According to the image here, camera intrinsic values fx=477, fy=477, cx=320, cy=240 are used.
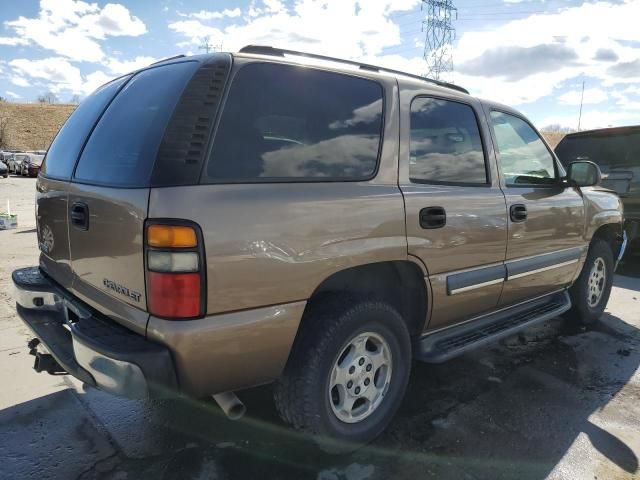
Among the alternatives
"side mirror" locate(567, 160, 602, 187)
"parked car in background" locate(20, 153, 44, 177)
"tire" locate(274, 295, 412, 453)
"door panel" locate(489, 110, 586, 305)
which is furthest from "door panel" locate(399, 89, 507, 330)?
"parked car in background" locate(20, 153, 44, 177)

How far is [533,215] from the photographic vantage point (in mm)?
3463

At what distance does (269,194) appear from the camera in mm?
2066

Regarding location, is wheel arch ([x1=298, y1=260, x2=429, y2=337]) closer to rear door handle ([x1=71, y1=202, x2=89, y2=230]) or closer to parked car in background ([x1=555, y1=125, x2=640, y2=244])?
rear door handle ([x1=71, y1=202, x2=89, y2=230])

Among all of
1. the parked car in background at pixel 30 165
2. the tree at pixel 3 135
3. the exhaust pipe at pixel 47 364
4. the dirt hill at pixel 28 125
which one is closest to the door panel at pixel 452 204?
the exhaust pipe at pixel 47 364

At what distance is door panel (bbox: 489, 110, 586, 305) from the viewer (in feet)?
11.0

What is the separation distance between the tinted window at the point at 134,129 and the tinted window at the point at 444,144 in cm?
133

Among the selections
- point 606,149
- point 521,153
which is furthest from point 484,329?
point 606,149

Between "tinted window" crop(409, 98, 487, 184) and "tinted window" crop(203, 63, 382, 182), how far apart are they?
0.32 metres

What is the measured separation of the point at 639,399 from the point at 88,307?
→ 3.60 meters

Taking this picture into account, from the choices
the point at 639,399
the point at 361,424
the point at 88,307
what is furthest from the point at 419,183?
the point at 639,399

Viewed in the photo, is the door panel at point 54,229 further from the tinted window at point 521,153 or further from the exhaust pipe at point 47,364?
the tinted window at point 521,153

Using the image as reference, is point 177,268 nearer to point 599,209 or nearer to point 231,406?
point 231,406

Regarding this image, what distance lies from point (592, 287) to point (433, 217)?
2.87 metres

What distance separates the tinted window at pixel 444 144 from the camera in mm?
2795
